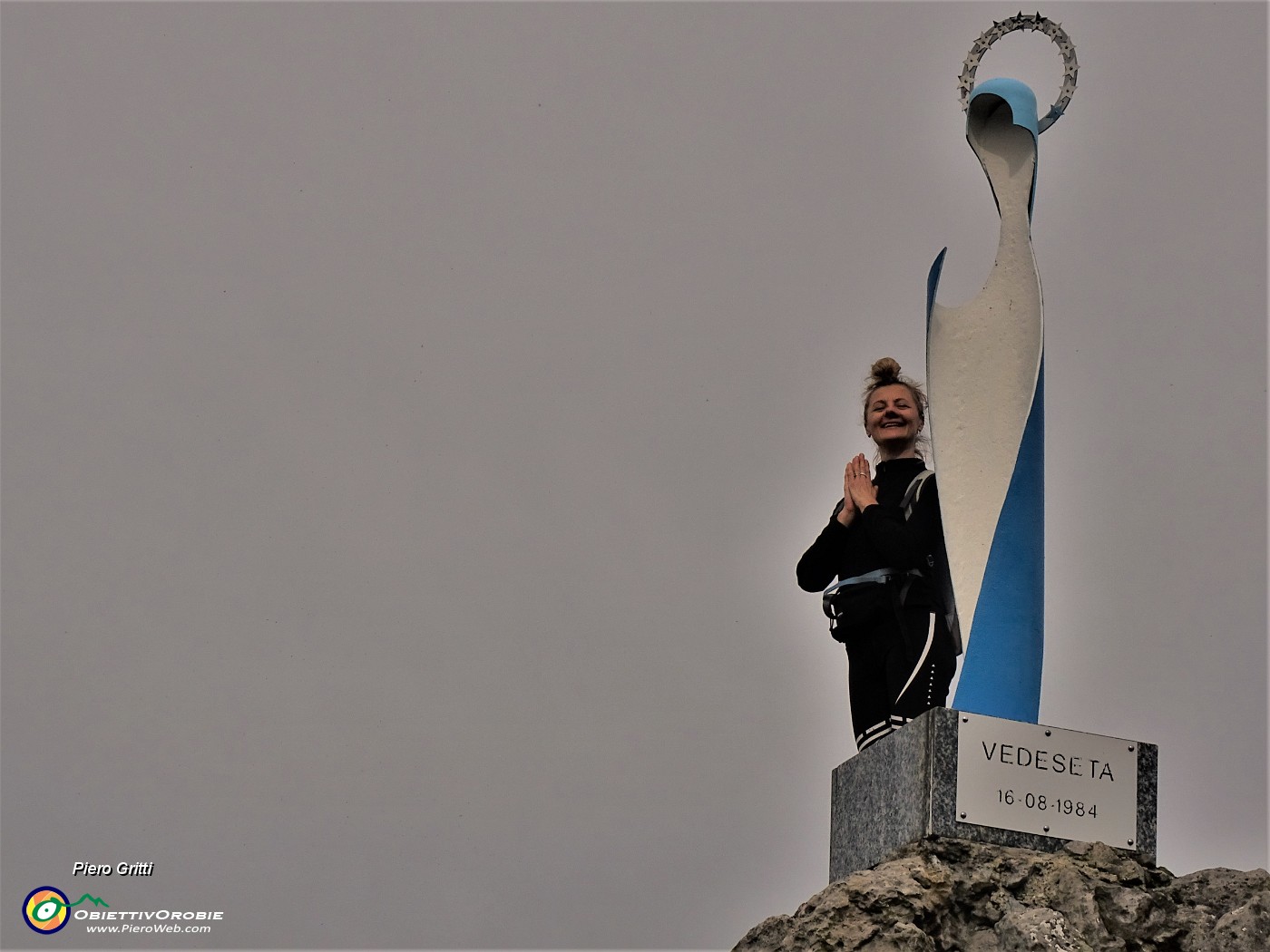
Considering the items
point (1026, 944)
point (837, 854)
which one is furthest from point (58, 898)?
point (1026, 944)

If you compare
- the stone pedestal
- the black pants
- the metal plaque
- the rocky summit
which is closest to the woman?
the black pants

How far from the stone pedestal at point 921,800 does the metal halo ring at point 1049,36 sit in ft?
9.42

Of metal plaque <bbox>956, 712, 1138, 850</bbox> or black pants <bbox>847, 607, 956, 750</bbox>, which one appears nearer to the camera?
metal plaque <bbox>956, 712, 1138, 850</bbox>

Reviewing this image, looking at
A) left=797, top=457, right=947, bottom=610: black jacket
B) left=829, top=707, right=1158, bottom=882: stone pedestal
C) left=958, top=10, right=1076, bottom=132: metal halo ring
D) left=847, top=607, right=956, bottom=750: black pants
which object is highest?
left=958, top=10, right=1076, bottom=132: metal halo ring

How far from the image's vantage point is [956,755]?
255 inches

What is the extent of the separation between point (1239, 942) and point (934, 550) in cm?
223

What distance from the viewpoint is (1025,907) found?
615cm

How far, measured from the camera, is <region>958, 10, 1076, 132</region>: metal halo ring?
25.7 ft

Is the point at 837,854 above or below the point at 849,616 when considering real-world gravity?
below

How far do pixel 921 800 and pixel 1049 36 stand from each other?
11.9 feet

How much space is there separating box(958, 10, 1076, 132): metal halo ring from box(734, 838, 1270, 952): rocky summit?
3332mm

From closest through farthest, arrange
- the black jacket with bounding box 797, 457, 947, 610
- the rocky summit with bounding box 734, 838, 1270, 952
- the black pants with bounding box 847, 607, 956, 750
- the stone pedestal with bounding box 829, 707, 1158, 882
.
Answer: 1. the rocky summit with bounding box 734, 838, 1270, 952
2. the stone pedestal with bounding box 829, 707, 1158, 882
3. the black pants with bounding box 847, 607, 956, 750
4. the black jacket with bounding box 797, 457, 947, 610

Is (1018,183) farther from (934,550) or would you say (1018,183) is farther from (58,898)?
(58,898)

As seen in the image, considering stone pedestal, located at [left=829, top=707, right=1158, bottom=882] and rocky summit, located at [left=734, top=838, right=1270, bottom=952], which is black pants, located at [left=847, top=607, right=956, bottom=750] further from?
rocky summit, located at [left=734, top=838, right=1270, bottom=952]
